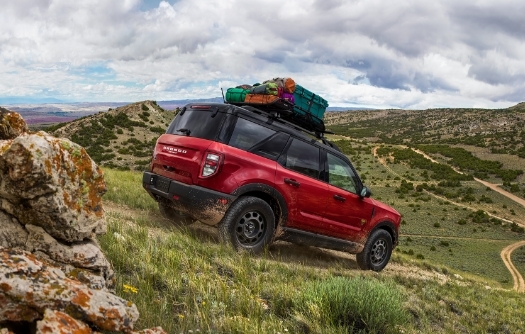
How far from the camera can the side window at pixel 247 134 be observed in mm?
6203

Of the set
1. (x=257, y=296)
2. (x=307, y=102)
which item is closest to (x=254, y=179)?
(x=257, y=296)

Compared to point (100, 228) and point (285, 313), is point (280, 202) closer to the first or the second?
point (285, 313)

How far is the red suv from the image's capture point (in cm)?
598

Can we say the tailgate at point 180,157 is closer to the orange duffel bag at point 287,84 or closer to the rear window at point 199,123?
the rear window at point 199,123

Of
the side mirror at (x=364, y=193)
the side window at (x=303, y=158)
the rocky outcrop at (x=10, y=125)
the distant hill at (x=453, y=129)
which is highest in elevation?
the distant hill at (x=453, y=129)

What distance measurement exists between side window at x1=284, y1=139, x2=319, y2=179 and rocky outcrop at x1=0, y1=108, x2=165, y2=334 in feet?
11.2

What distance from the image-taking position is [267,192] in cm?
626

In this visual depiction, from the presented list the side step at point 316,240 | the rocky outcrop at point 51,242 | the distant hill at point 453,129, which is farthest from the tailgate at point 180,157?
the distant hill at point 453,129

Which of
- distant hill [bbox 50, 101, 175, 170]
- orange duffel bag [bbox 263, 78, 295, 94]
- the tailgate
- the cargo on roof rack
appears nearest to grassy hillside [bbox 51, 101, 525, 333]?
distant hill [bbox 50, 101, 175, 170]

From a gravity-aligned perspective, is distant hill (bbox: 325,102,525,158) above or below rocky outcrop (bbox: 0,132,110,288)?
above

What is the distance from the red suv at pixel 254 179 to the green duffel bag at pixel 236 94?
1105 mm

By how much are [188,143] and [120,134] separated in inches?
911

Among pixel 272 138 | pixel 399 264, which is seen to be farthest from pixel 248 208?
pixel 399 264

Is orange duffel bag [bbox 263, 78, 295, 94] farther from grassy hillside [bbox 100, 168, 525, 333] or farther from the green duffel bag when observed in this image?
grassy hillside [bbox 100, 168, 525, 333]
